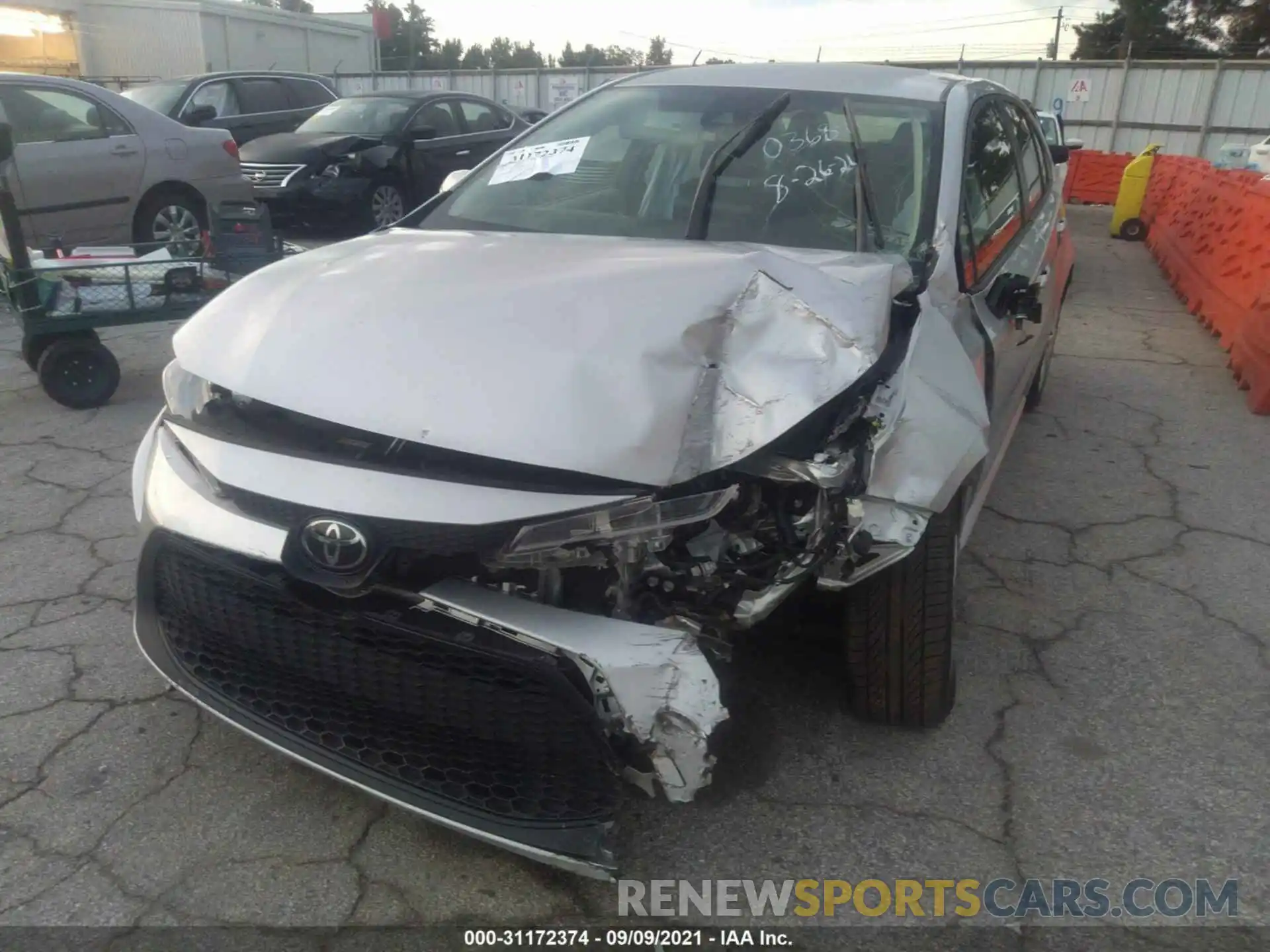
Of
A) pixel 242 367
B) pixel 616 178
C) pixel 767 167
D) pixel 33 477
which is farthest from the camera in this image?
pixel 33 477

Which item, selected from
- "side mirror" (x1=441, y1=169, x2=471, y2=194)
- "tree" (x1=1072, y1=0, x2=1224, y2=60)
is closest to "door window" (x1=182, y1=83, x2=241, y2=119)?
"side mirror" (x1=441, y1=169, x2=471, y2=194)

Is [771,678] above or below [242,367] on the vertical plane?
below

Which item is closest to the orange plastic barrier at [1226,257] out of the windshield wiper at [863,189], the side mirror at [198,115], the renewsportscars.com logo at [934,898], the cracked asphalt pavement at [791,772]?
the cracked asphalt pavement at [791,772]

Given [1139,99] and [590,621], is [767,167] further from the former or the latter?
[1139,99]

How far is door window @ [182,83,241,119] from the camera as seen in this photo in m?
9.60

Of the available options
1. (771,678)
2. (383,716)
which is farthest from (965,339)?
(383,716)

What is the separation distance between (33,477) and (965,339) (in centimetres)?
371

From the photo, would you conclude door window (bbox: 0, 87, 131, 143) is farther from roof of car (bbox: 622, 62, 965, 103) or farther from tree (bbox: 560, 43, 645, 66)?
tree (bbox: 560, 43, 645, 66)

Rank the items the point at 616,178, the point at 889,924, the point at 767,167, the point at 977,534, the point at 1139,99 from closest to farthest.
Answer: the point at 889,924, the point at 767,167, the point at 616,178, the point at 977,534, the point at 1139,99

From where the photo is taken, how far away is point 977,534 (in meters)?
3.62

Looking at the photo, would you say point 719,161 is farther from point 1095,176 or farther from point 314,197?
point 1095,176

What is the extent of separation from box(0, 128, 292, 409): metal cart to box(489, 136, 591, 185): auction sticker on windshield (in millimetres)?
2328

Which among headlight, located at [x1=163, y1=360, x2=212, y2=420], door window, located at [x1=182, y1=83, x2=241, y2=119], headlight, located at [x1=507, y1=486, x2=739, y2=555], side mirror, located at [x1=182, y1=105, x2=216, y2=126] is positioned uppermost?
door window, located at [x1=182, y1=83, x2=241, y2=119]

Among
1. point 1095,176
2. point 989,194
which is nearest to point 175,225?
point 989,194
